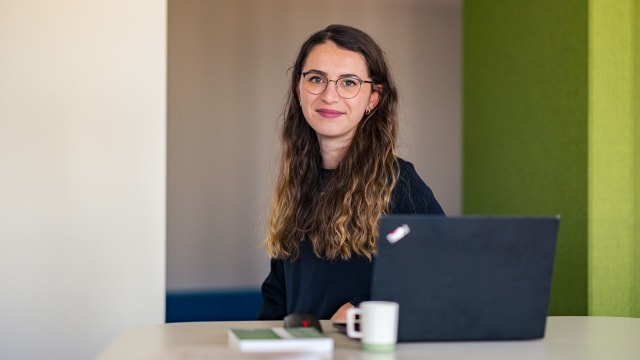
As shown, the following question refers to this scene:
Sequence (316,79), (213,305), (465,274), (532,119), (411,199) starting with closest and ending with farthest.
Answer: (465,274) → (411,199) → (316,79) → (532,119) → (213,305)

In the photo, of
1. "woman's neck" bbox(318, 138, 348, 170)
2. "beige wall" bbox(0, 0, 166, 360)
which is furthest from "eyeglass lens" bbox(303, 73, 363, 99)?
"beige wall" bbox(0, 0, 166, 360)

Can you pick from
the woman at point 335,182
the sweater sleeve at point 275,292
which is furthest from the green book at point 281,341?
the sweater sleeve at point 275,292

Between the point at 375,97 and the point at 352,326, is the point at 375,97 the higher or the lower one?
the higher one

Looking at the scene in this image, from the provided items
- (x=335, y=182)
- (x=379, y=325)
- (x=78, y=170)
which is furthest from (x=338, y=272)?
(x=78, y=170)

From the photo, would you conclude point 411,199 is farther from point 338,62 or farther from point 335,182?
point 338,62

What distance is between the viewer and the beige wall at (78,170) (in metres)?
3.74

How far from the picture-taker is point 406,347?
5.99 feet

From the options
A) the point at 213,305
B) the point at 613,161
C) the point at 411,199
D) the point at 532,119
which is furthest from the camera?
the point at 213,305

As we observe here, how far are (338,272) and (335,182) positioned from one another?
0.26 m

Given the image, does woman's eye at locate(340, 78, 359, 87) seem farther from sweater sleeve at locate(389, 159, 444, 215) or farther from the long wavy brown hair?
sweater sleeve at locate(389, 159, 444, 215)

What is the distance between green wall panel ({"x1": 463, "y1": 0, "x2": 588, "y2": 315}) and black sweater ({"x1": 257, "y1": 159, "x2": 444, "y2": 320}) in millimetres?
2288

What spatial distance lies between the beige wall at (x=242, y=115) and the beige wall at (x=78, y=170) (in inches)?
127

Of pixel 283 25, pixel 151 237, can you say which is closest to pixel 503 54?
pixel 283 25

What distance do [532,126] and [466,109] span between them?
3.96 feet
